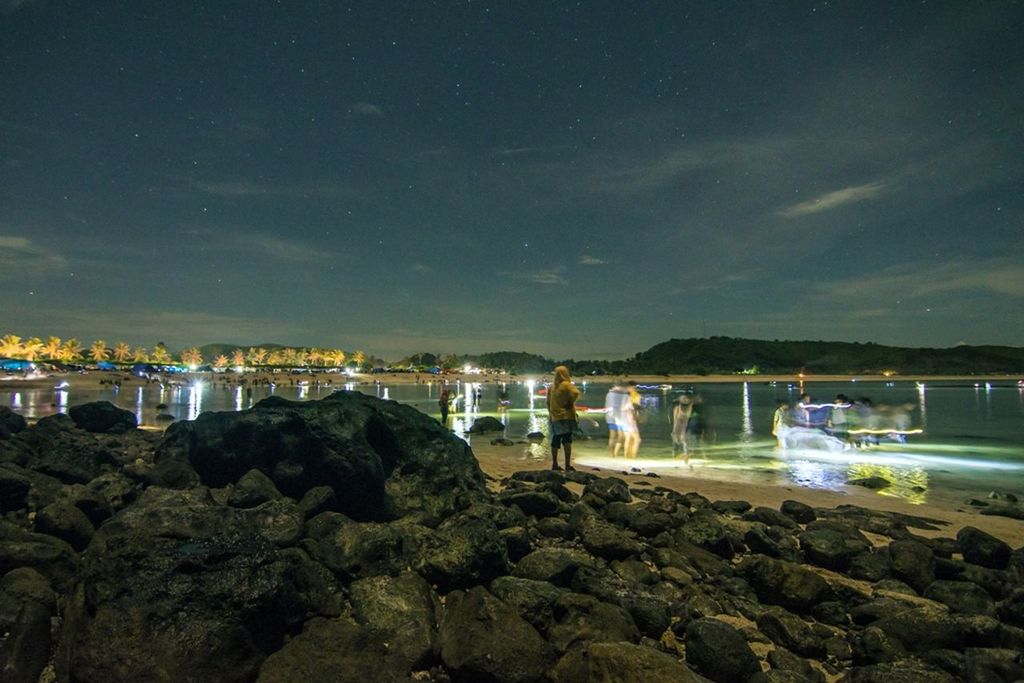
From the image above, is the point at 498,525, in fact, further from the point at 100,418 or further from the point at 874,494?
the point at 100,418

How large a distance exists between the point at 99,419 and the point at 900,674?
20683 millimetres

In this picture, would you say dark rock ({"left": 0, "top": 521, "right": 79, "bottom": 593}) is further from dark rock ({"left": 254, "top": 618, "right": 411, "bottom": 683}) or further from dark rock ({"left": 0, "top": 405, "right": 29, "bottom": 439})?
dark rock ({"left": 0, "top": 405, "right": 29, "bottom": 439})

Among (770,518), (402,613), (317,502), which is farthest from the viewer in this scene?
(770,518)

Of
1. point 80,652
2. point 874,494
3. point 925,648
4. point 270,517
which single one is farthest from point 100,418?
point 874,494

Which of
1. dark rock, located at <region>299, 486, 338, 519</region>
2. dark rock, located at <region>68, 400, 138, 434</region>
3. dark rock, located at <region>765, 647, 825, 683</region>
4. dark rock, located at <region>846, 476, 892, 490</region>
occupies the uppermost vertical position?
dark rock, located at <region>68, 400, 138, 434</region>

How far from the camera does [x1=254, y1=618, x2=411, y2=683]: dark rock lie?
12.6 feet

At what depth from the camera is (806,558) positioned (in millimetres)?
7965

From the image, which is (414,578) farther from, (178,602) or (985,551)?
(985,551)

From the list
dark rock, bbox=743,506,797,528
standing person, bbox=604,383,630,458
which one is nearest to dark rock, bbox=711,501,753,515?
dark rock, bbox=743,506,797,528

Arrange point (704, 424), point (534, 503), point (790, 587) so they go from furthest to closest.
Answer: point (704, 424), point (534, 503), point (790, 587)

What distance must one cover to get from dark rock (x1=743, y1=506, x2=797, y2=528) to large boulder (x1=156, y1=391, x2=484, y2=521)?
519cm

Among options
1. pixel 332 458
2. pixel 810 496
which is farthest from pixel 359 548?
pixel 810 496

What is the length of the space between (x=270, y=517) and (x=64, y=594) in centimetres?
184

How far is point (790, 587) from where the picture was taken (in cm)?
640
